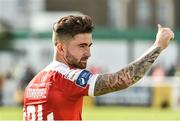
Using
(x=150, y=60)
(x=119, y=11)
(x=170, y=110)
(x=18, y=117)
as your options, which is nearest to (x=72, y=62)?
(x=150, y=60)

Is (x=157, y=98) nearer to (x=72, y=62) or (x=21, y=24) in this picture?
(x=72, y=62)

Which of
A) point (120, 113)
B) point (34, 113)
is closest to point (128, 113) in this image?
point (120, 113)

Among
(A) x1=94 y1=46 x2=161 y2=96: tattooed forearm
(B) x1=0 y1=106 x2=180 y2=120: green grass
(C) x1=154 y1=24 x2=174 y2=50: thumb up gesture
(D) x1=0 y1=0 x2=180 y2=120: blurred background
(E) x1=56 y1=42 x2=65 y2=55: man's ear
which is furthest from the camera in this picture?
(D) x1=0 y1=0 x2=180 y2=120: blurred background

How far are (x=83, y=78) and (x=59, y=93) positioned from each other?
0.68ft

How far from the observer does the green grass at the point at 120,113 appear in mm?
21836

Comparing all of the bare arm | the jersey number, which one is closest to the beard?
the bare arm

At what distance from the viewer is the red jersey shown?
19.6ft

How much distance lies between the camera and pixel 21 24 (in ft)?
195

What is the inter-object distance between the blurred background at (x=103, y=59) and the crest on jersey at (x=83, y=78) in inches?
140

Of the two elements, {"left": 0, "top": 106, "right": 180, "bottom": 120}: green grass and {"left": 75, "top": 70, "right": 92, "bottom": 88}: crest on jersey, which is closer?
{"left": 75, "top": 70, "right": 92, "bottom": 88}: crest on jersey

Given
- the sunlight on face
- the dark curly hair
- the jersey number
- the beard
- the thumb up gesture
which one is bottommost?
the jersey number

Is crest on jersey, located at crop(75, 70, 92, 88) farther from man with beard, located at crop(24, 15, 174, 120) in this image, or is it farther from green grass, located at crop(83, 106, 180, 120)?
green grass, located at crop(83, 106, 180, 120)

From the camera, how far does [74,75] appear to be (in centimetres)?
603

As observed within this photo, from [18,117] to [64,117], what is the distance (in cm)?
1564
